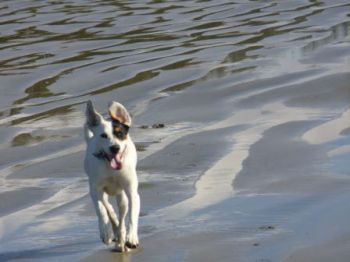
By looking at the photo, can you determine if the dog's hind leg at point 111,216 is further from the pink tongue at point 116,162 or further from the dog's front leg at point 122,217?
the pink tongue at point 116,162

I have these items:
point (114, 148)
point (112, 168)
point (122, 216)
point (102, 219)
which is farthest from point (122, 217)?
point (114, 148)

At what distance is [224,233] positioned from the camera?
809 cm

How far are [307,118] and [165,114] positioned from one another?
1780 mm

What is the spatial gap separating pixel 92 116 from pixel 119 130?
0.24 meters

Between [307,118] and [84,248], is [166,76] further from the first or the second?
[84,248]

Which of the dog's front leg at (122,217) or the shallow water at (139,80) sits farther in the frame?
the shallow water at (139,80)

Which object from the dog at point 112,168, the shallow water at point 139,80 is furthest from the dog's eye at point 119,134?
the shallow water at point 139,80

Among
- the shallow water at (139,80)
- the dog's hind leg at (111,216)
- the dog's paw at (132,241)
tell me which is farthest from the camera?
the shallow water at (139,80)

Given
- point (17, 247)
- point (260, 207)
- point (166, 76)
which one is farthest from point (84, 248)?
point (166, 76)

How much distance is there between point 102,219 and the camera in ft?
25.7

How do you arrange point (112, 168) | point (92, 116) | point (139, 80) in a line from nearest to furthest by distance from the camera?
point (112, 168) < point (92, 116) < point (139, 80)

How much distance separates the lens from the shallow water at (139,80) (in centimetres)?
959

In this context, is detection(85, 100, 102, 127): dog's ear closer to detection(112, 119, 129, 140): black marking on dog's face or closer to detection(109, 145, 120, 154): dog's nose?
detection(112, 119, 129, 140): black marking on dog's face

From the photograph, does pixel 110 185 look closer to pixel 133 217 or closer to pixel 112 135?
pixel 133 217
